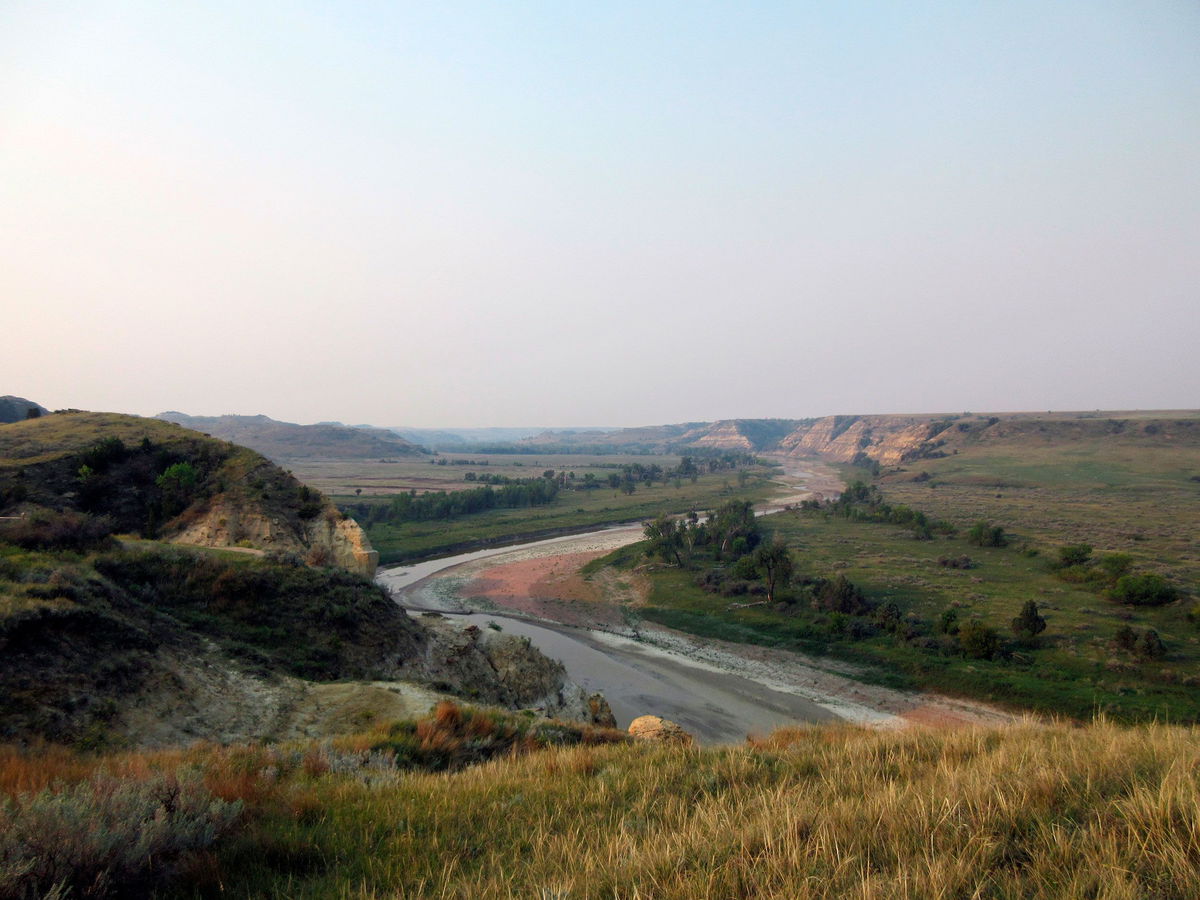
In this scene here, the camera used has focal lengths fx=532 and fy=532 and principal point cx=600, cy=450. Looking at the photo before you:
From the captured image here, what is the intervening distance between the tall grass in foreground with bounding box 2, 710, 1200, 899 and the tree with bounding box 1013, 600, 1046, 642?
2736 centimetres

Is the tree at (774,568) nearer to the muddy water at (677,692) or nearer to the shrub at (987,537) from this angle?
the muddy water at (677,692)

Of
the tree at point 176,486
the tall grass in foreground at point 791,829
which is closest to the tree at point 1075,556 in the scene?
the tall grass in foreground at point 791,829

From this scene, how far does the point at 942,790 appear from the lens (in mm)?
4012

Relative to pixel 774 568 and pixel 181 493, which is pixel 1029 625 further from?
pixel 181 493

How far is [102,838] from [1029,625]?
35.6 metres

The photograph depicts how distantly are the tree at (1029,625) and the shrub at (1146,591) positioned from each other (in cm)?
954

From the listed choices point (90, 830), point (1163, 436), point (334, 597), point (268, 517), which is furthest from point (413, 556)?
point (1163, 436)

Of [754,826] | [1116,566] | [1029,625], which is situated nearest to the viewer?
[754,826]

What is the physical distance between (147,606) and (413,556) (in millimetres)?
41352

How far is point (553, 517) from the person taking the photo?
7638 cm

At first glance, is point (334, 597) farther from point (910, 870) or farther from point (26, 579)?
point (910, 870)

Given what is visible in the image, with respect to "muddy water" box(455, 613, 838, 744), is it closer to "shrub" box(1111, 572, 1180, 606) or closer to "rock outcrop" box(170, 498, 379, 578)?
"rock outcrop" box(170, 498, 379, 578)

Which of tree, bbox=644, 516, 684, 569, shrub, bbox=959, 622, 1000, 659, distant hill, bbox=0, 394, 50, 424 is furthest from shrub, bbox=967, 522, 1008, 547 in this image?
distant hill, bbox=0, 394, 50, 424

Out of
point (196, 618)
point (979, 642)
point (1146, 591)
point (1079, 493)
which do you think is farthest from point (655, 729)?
point (1079, 493)
